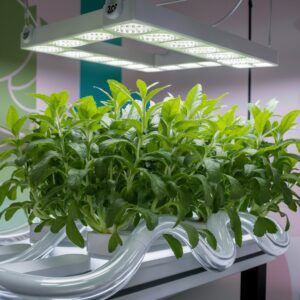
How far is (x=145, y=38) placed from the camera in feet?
7.40

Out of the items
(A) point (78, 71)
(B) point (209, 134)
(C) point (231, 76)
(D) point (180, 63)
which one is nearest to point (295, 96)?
(C) point (231, 76)

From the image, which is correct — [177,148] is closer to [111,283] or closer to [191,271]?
[191,271]

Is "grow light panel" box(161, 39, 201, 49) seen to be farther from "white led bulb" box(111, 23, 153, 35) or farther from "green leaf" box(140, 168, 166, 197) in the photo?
"green leaf" box(140, 168, 166, 197)

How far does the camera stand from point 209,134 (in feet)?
4.67

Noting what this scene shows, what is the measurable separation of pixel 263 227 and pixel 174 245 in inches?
11.5

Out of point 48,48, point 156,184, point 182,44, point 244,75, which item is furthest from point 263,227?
point 244,75

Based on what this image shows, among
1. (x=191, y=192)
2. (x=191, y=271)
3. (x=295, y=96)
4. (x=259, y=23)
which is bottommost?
(x=191, y=271)

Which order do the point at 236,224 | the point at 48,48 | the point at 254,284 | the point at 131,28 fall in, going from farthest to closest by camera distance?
the point at 48,48 → the point at 131,28 → the point at 254,284 → the point at 236,224

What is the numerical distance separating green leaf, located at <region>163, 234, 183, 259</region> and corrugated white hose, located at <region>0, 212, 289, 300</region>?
1 centimetres

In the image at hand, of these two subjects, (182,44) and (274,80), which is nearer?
(182,44)

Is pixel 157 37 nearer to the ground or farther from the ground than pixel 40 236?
farther from the ground

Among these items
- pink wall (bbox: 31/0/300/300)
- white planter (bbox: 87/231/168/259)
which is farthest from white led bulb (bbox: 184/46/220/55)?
pink wall (bbox: 31/0/300/300)

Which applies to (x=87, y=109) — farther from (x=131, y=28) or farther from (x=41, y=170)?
(x=131, y=28)

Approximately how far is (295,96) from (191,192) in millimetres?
3044
